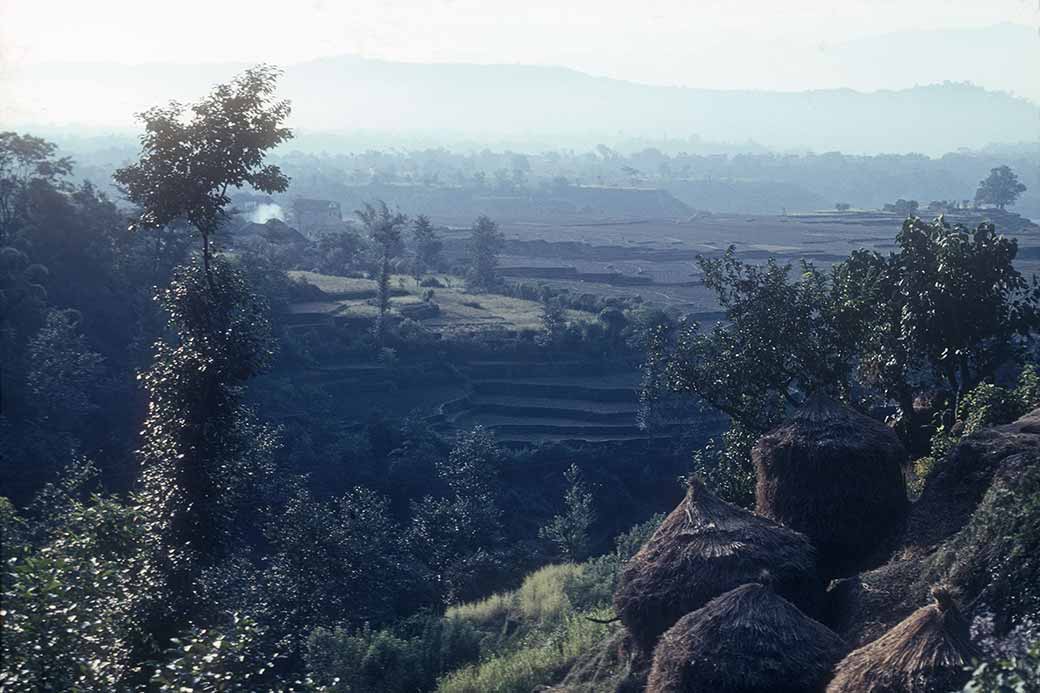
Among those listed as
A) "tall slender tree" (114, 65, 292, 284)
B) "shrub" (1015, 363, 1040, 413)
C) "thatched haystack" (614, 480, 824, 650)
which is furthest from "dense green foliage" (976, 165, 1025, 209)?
"thatched haystack" (614, 480, 824, 650)

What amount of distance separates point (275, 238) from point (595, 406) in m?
26.7

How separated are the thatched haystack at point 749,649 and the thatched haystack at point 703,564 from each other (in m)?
1.05

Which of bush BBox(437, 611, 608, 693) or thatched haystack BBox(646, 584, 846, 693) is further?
bush BBox(437, 611, 608, 693)

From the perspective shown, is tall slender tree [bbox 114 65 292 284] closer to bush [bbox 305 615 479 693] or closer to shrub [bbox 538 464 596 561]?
bush [bbox 305 615 479 693]

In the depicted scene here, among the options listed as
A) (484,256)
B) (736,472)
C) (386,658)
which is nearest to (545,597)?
(386,658)

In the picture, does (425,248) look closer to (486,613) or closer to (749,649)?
(486,613)

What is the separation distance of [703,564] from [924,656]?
290 centimetres

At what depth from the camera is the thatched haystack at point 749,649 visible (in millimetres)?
8078

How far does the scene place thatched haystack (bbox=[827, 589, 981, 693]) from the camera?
22.8 ft

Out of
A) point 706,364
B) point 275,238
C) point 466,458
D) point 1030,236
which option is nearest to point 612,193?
point 1030,236

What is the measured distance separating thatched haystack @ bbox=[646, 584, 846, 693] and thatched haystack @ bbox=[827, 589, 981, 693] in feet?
2.16

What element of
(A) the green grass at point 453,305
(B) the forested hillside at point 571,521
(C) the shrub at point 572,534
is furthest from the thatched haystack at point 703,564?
(A) the green grass at point 453,305

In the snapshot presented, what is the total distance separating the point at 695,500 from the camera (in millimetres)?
10359

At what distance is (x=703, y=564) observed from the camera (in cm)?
980
